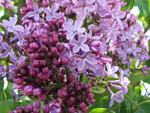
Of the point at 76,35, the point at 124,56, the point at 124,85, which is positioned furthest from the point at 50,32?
the point at 124,56

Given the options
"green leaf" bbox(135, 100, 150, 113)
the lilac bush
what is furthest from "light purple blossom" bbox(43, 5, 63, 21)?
"green leaf" bbox(135, 100, 150, 113)

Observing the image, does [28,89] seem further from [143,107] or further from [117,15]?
[143,107]

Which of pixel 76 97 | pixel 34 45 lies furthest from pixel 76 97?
pixel 34 45

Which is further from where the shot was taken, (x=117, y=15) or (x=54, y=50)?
(x=117, y=15)

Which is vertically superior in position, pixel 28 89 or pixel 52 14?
pixel 52 14

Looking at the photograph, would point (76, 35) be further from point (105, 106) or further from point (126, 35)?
point (105, 106)

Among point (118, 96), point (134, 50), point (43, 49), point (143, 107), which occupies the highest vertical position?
point (43, 49)

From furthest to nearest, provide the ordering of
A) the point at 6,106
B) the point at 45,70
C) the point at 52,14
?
the point at 6,106 < the point at 52,14 < the point at 45,70
